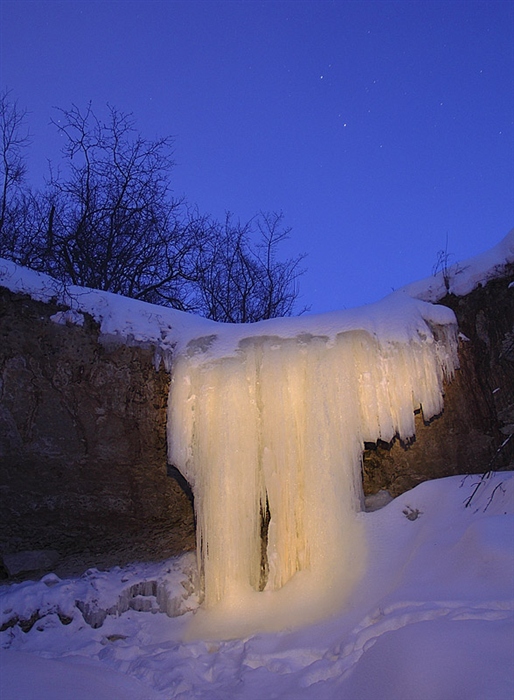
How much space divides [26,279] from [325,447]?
150 inches

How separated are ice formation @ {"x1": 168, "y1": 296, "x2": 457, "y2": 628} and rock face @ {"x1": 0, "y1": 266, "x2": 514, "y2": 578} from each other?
44 cm

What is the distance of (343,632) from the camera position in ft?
14.2

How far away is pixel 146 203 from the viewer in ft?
40.7

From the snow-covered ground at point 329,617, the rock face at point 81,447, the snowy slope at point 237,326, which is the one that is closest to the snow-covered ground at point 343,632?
the snow-covered ground at point 329,617

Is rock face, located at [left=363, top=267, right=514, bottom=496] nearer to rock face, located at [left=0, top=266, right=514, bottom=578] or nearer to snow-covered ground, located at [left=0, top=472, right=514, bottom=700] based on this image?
rock face, located at [left=0, top=266, right=514, bottom=578]

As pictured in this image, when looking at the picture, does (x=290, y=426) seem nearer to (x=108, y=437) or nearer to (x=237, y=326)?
(x=237, y=326)

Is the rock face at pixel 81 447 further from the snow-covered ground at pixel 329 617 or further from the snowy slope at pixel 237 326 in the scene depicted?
the snow-covered ground at pixel 329 617

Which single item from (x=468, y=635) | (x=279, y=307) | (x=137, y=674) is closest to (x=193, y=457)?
(x=137, y=674)

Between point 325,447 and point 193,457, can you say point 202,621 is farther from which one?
point 325,447

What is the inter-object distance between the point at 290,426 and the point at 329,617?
1944 mm

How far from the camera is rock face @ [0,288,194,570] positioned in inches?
255

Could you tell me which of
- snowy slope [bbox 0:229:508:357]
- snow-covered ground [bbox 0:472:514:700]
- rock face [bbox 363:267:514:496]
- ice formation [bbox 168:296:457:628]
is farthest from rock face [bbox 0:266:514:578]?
snow-covered ground [bbox 0:472:514:700]

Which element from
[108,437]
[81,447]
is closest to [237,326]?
[108,437]

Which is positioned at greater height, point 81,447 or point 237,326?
point 237,326
